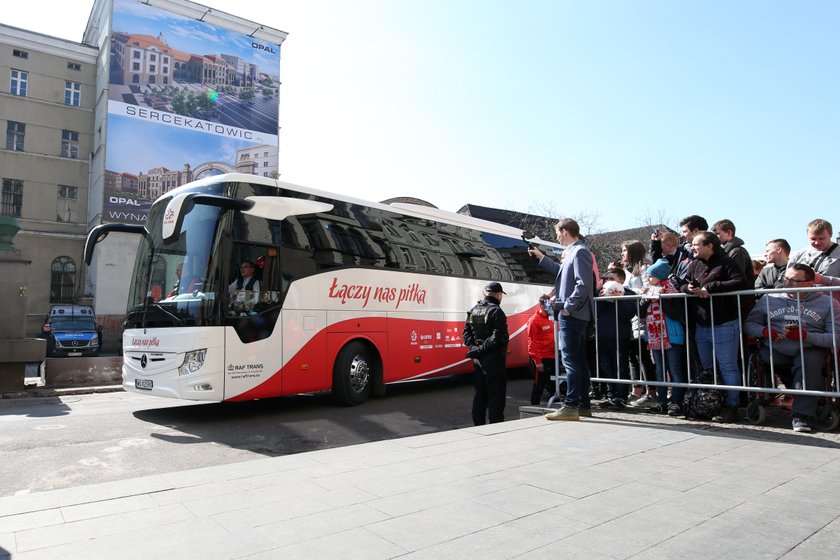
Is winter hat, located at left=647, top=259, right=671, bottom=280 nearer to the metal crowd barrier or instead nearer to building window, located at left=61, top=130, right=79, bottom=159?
the metal crowd barrier

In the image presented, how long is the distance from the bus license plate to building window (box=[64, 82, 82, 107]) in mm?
37623

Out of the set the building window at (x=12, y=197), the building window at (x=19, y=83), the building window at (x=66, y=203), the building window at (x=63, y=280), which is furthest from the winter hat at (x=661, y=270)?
the building window at (x=19, y=83)

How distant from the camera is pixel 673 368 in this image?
19.9ft

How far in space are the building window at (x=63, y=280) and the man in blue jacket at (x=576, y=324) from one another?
121 ft

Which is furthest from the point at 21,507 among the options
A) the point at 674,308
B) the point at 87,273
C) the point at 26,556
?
the point at 87,273

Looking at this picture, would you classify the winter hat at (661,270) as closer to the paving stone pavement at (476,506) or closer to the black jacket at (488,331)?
the black jacket at (488,331)

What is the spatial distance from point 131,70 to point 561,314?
35723 mm

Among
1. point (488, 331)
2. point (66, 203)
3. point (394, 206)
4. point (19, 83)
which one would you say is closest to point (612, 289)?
point (488, 331)

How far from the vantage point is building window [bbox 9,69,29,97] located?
3628cm

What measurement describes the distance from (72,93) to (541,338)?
40651 millimetres

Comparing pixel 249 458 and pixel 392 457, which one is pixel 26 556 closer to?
pixel 392 457

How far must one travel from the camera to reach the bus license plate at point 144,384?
312 inches

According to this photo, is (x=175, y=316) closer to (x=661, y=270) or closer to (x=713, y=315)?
(x=661, y=270)

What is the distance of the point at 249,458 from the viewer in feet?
19.6
